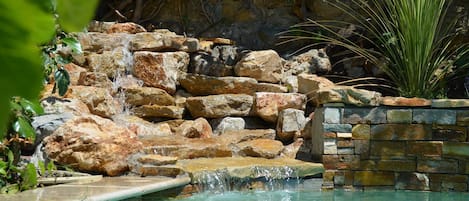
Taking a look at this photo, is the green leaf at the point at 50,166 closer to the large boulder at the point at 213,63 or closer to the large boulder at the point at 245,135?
the large boulder at the point at 245,135

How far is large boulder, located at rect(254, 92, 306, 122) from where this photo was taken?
6.32 meters

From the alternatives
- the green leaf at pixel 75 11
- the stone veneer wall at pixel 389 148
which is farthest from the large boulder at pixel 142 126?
the green leaf at pixel 75 11

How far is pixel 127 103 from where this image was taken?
667 centimetres

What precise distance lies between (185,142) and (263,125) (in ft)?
4.09

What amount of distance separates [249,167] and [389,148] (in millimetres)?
1233

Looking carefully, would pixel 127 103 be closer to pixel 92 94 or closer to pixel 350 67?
pixel 92 94

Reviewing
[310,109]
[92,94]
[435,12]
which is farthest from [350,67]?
[92,94]

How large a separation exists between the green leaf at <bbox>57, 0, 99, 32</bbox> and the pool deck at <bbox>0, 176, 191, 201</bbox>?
328cm

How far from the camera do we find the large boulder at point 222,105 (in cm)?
644

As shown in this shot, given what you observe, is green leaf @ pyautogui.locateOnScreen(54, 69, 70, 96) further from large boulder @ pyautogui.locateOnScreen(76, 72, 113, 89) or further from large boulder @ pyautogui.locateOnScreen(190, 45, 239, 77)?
large boulder @ pyautogui.locateOnScreen(190, 45, 239, 77)

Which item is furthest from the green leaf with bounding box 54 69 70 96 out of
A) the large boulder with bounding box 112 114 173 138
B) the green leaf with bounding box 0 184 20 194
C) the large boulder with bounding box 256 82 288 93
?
the large boulder with bounding box 256 82 288 93

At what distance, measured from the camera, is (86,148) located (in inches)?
176

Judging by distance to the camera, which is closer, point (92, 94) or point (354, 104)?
point (354, 104)

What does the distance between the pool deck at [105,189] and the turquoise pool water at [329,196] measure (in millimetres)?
305
